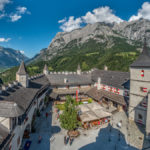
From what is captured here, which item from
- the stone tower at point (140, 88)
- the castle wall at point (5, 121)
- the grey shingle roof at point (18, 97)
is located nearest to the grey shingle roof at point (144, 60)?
the stone tower at point (140, 88)

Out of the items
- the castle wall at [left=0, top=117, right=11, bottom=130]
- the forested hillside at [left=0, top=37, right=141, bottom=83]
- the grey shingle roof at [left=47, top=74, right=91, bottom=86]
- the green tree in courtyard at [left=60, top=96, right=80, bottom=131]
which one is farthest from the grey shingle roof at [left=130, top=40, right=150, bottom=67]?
the forested hillside at [left=0, top=37, right=141, bottom=83]

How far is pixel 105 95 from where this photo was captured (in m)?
33.8

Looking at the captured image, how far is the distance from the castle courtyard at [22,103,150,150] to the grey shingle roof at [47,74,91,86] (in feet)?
50.5

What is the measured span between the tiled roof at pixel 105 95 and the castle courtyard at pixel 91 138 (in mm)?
5931

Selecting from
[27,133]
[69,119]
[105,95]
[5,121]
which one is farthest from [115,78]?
[5,121]

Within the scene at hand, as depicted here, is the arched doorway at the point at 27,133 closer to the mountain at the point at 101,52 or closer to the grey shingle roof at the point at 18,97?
the grey shingle roof at the point at 18,97

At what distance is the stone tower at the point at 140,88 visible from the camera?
22.3 m

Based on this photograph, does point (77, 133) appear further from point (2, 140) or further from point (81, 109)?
point (2, 140)

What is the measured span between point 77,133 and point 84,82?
67.7 feet

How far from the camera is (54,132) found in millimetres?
22062

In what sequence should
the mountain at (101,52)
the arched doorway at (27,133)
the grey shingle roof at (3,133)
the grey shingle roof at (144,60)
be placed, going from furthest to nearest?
1. the mountain at (101,52)
2. the grey shingle roof at (144,60)
3. the arched doorway at (27,133)
4. the grey shingle roof at (3,133)

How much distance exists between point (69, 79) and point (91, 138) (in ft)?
74.3

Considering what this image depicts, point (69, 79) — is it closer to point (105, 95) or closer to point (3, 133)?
point (105, 95)

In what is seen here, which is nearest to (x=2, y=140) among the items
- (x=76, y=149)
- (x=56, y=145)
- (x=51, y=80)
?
(x=56, y=145)
